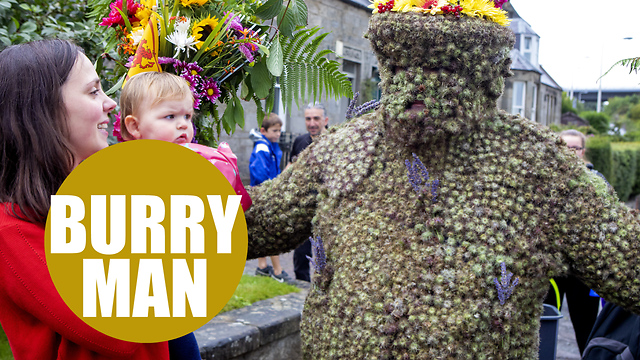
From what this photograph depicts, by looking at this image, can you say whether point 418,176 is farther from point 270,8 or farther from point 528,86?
point 528,86

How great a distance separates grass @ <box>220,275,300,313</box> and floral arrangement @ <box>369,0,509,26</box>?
219cm

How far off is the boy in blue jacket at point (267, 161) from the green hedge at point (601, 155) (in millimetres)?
12427

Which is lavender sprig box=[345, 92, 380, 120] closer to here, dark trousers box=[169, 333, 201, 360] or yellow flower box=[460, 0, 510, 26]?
yellow flower box=[460, 0, 510, 26]

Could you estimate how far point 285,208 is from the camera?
2.28 meters

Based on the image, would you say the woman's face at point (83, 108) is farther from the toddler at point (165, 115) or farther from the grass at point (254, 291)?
the grass at point (254, 291)

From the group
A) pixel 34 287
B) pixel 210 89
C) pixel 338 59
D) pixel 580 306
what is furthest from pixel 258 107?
pixel 338 59

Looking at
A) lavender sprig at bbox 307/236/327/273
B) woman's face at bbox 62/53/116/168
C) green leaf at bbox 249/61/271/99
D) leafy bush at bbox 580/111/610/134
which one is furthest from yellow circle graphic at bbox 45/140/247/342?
leafy bush at bbox 580/111/610/134

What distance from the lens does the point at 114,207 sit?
4.56ft

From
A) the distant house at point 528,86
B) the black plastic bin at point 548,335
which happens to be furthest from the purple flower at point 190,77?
the distant house at point 528,86

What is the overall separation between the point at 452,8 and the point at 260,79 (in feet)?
2.80

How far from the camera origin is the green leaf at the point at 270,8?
2246 mm

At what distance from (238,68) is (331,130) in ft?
1.60

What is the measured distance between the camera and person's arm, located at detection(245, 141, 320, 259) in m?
2.27

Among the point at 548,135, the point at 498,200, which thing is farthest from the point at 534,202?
the point at 548,135
